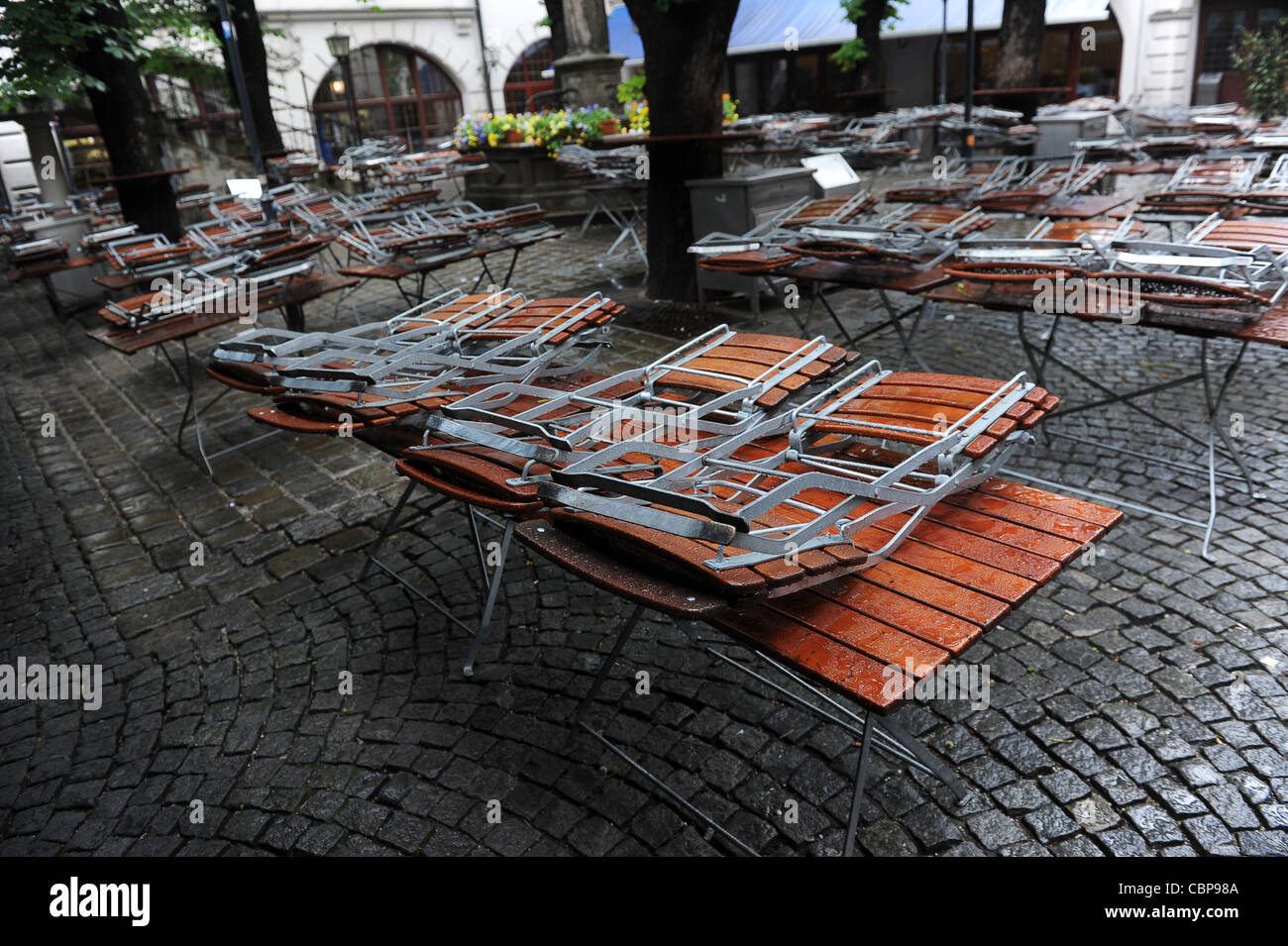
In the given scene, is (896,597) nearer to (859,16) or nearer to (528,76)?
(859,16)

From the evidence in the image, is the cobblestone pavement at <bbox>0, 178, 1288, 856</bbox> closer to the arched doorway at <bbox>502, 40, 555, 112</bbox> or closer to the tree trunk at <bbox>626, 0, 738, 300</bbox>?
the tree trunk at <bbox>626, 0, 738, 300</bbox>

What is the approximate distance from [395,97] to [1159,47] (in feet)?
64.3

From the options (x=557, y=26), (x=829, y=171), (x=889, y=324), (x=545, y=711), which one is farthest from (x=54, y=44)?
(x=557, y=26)

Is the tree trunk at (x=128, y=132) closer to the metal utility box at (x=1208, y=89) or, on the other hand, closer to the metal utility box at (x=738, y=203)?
the metal utility box at (x=738, y=203)

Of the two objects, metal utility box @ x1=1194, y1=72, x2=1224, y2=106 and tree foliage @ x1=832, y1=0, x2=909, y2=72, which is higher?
tree foliage @ x1=832, y1=0, x2=909, y2=72

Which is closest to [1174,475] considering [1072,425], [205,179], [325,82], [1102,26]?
[1072,425]

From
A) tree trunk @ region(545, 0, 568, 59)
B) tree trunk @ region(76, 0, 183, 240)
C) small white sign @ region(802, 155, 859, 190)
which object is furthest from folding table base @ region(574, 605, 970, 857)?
tree trunk @ region(545, 0, 568, 59)

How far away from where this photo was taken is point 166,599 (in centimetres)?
391

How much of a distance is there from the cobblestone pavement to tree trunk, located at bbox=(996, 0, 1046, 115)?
9.10 m

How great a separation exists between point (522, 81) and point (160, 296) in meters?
24.3

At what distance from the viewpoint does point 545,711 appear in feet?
9.78

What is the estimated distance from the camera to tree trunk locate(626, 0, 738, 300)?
7355 mm
